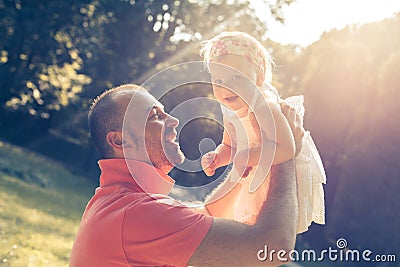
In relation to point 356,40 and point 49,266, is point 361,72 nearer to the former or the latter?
point 356,40

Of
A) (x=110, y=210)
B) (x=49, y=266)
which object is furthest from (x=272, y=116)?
(x=49, y=266)

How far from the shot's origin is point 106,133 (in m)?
2.23

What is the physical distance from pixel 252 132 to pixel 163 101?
15.8m

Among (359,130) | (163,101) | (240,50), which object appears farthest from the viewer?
(163,101)

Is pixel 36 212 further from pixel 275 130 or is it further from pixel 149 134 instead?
pixel 275 130

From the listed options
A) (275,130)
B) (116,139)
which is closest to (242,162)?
(275,130)

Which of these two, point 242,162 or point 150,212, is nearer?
point 150,212

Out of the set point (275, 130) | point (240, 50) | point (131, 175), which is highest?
point (240, 50)

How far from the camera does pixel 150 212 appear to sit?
1.89 meters

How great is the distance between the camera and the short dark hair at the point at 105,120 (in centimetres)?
223

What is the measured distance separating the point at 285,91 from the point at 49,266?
51.1ft

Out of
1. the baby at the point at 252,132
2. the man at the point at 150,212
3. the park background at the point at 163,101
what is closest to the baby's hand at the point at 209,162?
the baby at the point at 252,132

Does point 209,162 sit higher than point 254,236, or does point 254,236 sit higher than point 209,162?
point 209,162

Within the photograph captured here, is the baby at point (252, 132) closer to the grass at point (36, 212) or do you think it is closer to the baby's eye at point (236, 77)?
the baby's eye at point (236, 77)
